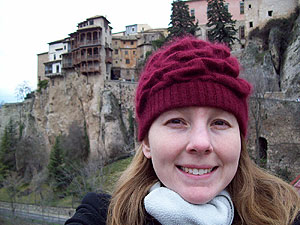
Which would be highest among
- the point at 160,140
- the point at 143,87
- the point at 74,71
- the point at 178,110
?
the point at 74,71

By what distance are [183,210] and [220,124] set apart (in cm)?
69

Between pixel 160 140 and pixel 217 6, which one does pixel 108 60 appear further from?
pixel 160 140

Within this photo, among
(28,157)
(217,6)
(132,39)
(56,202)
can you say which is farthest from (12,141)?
(217,6)

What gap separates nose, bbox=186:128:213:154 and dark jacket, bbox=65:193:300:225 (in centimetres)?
65

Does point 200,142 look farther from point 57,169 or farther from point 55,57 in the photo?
point 55,57

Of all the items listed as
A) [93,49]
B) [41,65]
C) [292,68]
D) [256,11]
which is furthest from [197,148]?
[41,65]

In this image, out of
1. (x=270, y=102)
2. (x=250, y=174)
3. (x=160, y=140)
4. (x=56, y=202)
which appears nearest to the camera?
(x=160, y=140)

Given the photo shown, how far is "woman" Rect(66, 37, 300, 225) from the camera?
162 centimetres

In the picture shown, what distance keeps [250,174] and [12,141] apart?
44.1m

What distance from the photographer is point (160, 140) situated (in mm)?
1707

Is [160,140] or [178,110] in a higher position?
[178,110]

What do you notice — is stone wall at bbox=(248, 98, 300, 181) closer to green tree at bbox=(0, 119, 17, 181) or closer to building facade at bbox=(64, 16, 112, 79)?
building facade at bbox=(64, 16, 112, 79)

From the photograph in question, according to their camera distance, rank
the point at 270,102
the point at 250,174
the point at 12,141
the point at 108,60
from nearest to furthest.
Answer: the point at 250,174, the point at 270,102, the point at 108,60, the point at 12,141

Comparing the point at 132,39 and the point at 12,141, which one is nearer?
the point at 12,141
